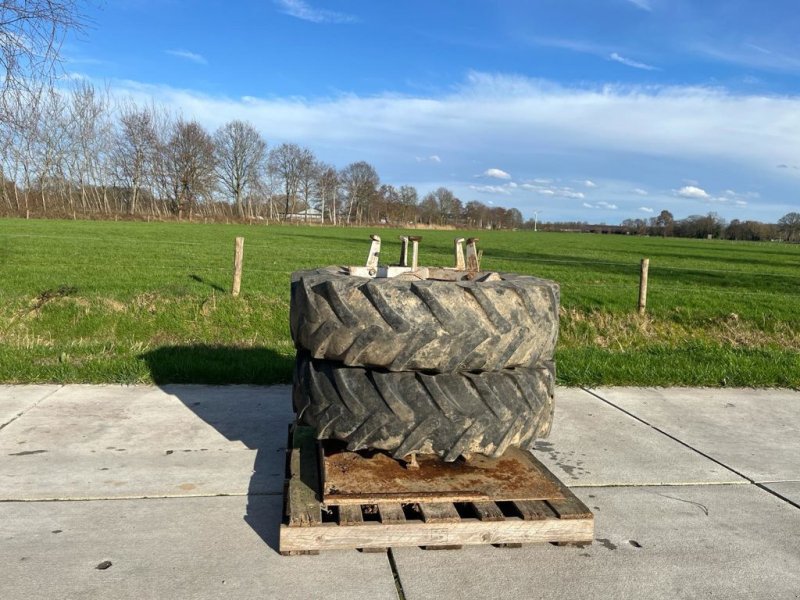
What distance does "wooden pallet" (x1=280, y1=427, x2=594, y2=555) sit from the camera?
272 cm

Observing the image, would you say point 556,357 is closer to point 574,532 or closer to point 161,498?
point 574,532

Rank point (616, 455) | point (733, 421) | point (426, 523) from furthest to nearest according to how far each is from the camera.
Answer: point (733, 421), point (616, 455), point (426, 523)

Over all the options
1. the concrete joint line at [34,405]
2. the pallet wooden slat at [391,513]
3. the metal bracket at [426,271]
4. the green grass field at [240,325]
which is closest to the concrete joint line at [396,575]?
the pallet wooden slat at [391,513]

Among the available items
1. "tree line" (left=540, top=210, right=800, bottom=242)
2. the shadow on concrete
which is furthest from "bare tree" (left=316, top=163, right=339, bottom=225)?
the shadow on concrete

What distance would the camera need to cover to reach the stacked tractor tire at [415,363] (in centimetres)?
295

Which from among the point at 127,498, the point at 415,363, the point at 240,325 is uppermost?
the point at 415,363

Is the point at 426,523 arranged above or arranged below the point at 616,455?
above

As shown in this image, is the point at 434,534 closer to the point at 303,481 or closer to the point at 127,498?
the point at 303,481

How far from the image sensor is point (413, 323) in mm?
2936

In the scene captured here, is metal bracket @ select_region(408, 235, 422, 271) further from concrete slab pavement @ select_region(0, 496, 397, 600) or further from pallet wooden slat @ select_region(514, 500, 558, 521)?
concrete slab pavement @ select_region(0, 496, 397, 600)

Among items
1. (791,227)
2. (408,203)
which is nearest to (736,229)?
(791,227)

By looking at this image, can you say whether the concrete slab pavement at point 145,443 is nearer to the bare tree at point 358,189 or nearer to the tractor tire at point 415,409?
the tractor tire at point 415,409

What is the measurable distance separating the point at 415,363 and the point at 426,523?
2.41ft

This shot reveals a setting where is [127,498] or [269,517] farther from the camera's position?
[127,498]
